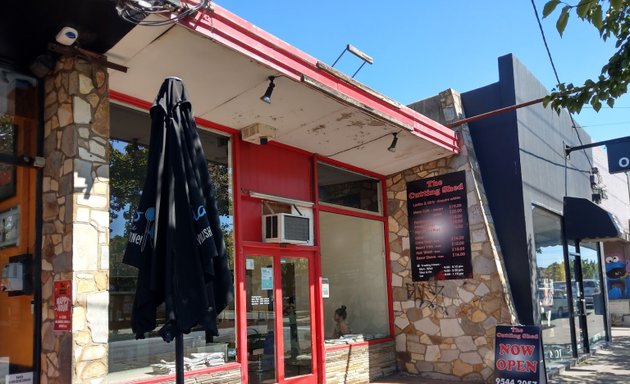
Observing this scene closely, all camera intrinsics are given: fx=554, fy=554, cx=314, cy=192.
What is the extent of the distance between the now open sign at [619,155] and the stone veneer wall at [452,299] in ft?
7.86

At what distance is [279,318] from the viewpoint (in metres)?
7.25

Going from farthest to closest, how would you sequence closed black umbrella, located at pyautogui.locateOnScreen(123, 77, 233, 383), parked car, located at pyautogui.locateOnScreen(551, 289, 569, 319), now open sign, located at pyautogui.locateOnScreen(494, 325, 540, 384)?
parked car, located at pyautogui.locateOnScreen(551, 289, 569, 319)
now open sign, located at pyautogui.locateOnScreen(494, 325, 540, 384)
closed black umbrella, located at pyautogui.locateOnScreen(123, 77, 233, 383)

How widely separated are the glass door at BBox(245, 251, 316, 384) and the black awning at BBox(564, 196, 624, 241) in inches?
224

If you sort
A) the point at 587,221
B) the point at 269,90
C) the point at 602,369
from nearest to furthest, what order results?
the point at 269,90
the point at 602,369
the point at 587,221

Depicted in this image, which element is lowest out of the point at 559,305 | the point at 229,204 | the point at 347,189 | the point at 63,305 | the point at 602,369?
the point at 602,369

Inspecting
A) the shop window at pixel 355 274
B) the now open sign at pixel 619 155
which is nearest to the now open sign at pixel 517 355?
the shop window at pixel 355 274

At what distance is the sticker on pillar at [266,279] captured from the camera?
7.15 m

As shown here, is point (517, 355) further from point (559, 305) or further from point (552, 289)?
point (559, 305)

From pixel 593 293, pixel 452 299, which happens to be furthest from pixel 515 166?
pixel 593 293

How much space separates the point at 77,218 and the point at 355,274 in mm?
5359

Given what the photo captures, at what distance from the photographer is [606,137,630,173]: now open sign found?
30.0 ft

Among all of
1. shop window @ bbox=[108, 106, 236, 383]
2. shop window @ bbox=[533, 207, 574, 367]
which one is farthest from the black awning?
shop window @ bbox=[108, 106, 236, 383]

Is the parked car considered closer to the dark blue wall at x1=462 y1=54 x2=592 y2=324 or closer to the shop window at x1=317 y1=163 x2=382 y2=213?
the dark blue wall at x1=462 y1=54 x2=592 y2=324

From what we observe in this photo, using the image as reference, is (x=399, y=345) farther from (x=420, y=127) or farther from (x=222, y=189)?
(x=222, y=189)
